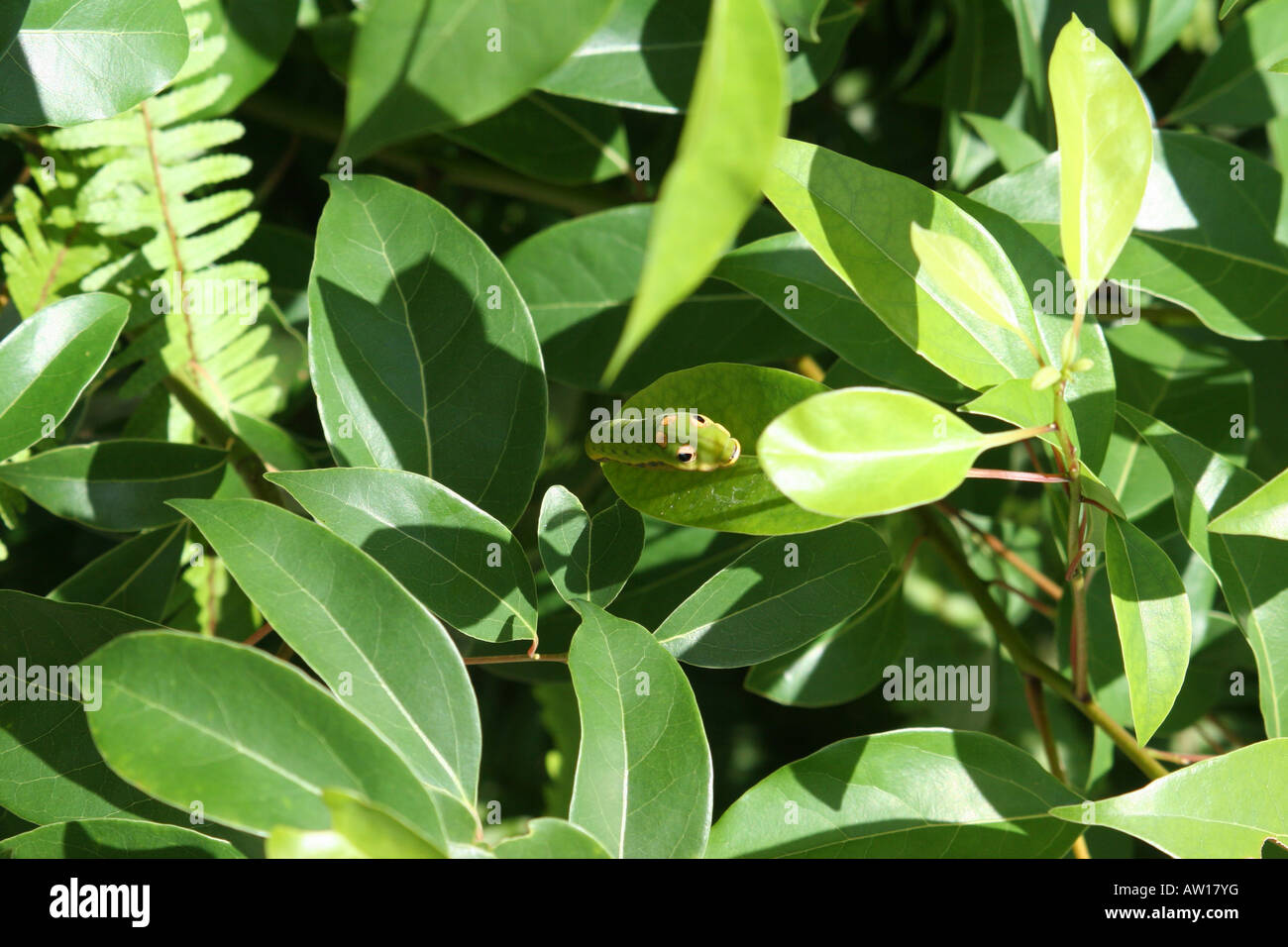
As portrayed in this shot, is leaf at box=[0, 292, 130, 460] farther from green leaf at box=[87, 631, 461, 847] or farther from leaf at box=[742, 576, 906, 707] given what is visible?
leaf at box=[742, 576, 906, 707]

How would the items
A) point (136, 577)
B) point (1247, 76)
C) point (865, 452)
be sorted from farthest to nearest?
1. point (1247, 76)
2. point (136, 577)
3. point (865, 452)

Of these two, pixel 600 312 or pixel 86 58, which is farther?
pixel 600 312

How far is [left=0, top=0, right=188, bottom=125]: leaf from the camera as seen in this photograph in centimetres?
58

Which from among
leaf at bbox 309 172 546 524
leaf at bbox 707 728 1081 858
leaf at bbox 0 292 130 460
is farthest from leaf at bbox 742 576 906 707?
leaf at bbox 0 292 130 460

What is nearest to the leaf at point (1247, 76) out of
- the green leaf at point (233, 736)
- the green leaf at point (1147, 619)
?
the green leaf at point (1147, 619)

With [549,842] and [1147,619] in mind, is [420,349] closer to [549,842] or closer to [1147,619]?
[549,842]

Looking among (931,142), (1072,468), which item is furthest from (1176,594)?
(931,142)

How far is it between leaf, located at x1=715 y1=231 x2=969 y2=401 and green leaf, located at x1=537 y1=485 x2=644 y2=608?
168 mm

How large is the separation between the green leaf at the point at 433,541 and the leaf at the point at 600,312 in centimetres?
21

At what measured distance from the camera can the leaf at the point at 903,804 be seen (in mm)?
566

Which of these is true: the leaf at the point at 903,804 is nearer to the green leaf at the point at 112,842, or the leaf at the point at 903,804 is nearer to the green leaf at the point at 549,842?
the green leaf at the point at 549,842

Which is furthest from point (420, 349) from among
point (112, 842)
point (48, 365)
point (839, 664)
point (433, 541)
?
point (839, 664)

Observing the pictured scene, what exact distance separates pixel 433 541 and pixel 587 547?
0.09 meters

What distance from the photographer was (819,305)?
615mm
